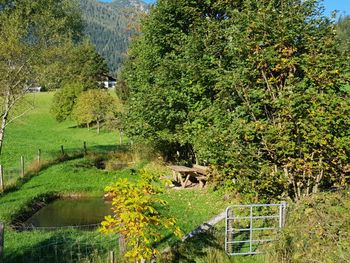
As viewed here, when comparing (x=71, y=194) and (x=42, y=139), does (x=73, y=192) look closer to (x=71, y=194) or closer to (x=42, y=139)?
(x=71, y=194)

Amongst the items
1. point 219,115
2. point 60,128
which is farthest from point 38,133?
point 219,115

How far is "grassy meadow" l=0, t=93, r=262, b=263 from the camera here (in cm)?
1000

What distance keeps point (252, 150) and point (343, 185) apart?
2657mm

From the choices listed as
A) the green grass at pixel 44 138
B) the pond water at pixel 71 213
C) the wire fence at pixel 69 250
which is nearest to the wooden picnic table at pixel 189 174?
the pond water at pixel 71 213

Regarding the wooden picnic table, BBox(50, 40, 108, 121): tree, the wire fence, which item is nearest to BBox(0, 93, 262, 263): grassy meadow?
the wire fence

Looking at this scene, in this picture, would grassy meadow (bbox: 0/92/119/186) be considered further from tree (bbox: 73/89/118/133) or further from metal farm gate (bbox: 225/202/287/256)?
metal farm gate (bbox: 225/202/287/256)

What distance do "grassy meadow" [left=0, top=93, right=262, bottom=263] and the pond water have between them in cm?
59

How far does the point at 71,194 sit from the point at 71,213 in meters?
2.69

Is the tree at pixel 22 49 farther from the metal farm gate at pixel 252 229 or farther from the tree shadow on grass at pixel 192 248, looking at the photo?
the metal farm gate at pixel 252 229

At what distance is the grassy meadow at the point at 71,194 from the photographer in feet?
32.8

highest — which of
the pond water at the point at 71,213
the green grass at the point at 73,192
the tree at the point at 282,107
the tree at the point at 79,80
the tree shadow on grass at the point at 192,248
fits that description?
the tree at the point at 79,80

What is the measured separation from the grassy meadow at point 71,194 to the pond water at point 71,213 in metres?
0.59

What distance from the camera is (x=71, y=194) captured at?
66.4ft

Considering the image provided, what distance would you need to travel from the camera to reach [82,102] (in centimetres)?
4794
